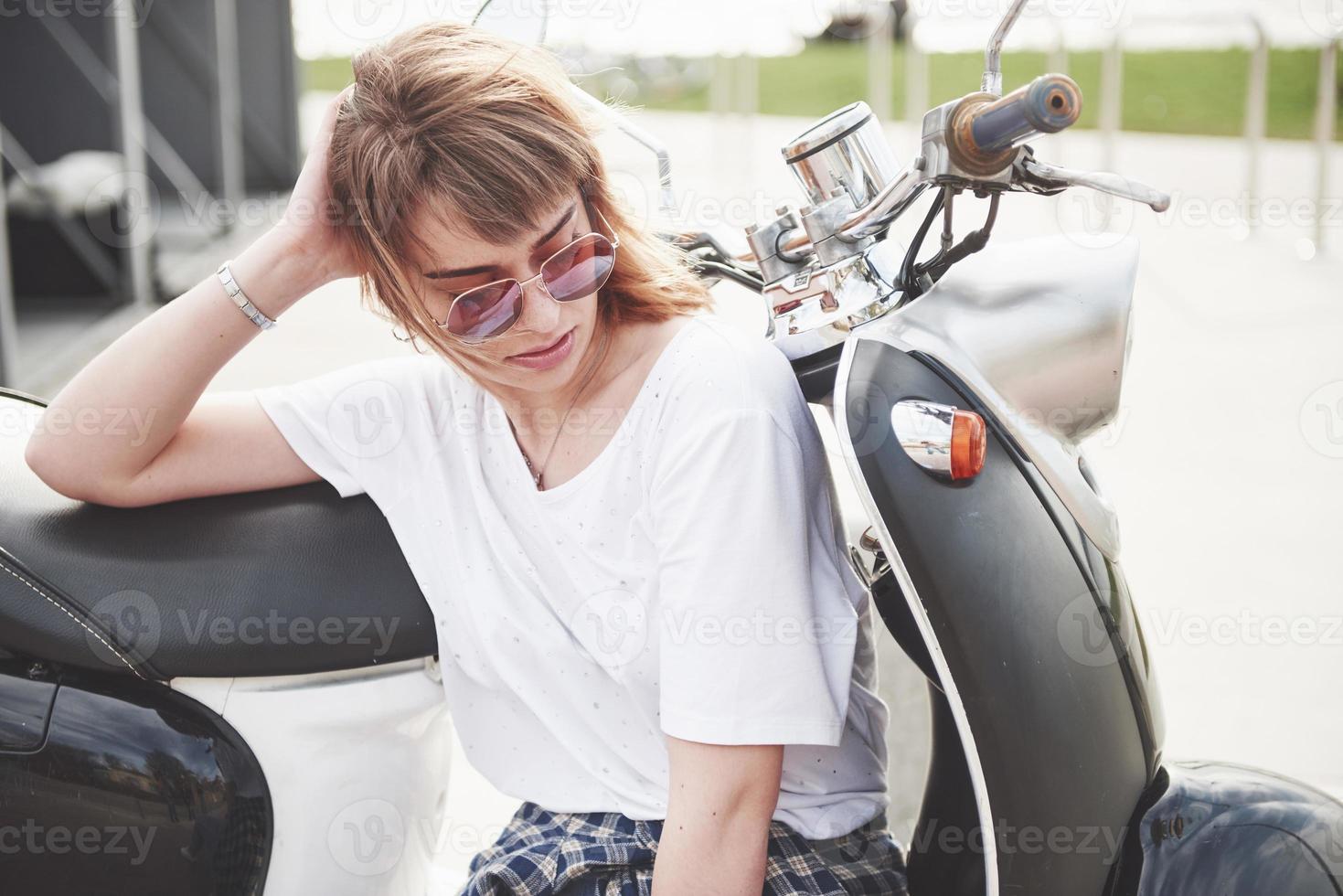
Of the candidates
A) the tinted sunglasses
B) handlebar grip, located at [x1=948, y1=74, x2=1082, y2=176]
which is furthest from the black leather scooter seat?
handlebar grip, located at [x1=948, y1=74, x2=1082, y2=176]

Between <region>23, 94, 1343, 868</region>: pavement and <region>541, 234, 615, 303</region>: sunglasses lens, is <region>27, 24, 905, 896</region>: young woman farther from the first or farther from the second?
<region>23, 94, 1343, 868</region>: pavement

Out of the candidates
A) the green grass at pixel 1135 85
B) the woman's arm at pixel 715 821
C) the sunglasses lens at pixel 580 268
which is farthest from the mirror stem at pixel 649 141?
the green grass at pixel 1135 85

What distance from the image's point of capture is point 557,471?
4.36 ft

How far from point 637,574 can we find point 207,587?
469mm

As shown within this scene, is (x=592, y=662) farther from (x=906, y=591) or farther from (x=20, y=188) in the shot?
(x=20, y=188)

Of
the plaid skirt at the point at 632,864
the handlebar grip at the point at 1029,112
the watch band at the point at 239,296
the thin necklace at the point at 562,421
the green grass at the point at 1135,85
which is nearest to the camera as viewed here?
the handlebar grip at the point at 1029,112

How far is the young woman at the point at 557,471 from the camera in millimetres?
1121

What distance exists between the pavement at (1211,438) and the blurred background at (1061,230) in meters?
0.01

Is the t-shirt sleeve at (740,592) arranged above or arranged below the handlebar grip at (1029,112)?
below

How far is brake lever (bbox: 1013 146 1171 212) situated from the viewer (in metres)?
1.00

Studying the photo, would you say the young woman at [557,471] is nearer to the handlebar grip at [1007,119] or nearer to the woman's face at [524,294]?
the woman's face at [524,294]

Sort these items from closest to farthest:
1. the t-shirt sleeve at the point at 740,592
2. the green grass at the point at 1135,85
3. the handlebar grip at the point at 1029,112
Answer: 1. the handlebar grip at the point at 1029,112
2. the t-shirt sleeve at the point at 740,592
3. the green grass at the point at 1135,85

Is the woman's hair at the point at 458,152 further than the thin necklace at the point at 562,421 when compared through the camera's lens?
No

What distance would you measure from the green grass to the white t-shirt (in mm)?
8981
